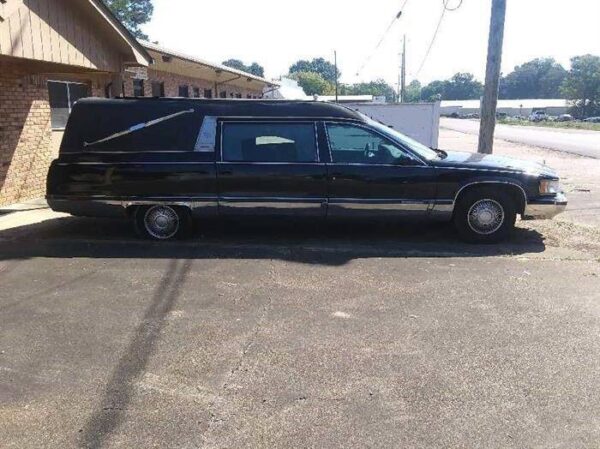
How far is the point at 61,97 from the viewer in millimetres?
11383

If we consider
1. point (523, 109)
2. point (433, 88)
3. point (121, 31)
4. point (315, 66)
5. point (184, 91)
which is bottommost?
point (184, 91)

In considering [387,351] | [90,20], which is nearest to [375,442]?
[387,351]

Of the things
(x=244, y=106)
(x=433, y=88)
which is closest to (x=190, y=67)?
(x=244, y=106)

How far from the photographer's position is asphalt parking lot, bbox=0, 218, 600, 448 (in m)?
3.25

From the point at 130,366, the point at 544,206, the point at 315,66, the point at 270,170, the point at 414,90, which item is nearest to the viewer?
the point at 130,366

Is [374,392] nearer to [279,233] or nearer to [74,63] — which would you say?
[279,233]

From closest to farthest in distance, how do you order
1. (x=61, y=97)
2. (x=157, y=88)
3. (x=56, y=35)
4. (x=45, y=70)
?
(x=56, y=35) < (x=45, y=70) < (x=61, y=97) < (x=157, y=88)

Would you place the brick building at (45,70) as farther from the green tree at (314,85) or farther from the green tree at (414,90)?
the green tree at (414,90)

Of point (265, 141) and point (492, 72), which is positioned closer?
point (265, 141)

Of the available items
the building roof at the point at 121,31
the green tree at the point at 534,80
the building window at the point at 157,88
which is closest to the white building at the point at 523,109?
the green tree at the point at 534,80

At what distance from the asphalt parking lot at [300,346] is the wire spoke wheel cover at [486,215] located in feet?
1.15

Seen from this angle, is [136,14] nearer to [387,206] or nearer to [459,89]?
[387,206]

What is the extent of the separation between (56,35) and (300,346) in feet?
23.4

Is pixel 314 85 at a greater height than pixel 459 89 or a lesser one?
lesser
